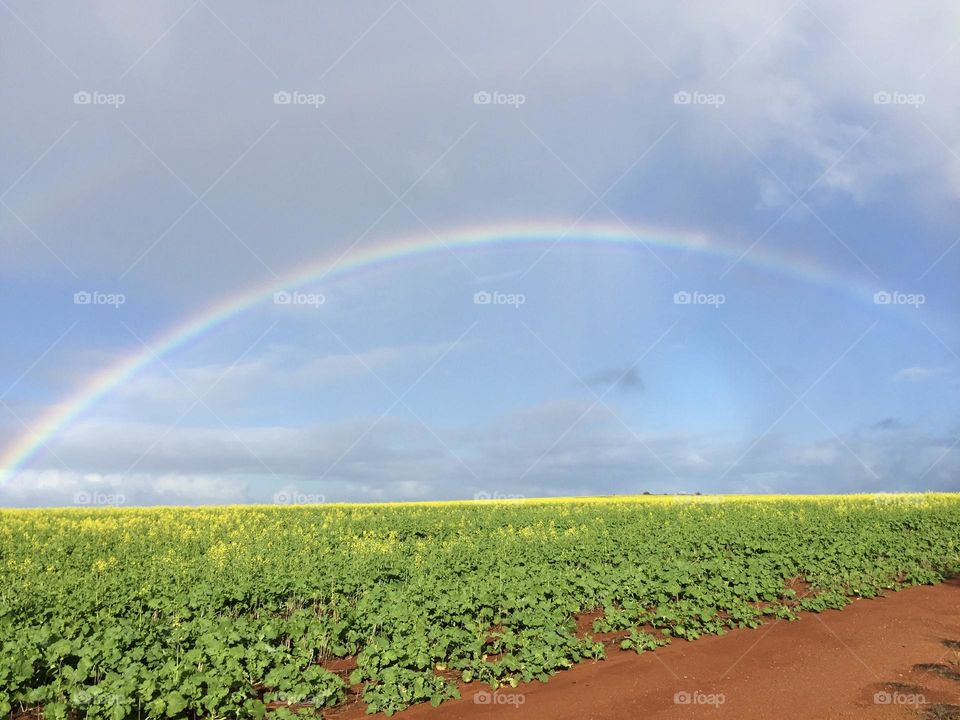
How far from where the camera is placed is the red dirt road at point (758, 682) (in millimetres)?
8289

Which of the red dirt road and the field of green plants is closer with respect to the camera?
the field of green plants

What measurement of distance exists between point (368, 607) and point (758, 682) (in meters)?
5.99

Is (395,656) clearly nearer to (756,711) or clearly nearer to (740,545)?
(756,711)

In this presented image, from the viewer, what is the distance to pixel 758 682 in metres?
9.41

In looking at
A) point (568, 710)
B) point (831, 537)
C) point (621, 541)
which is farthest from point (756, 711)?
point (831, 537)

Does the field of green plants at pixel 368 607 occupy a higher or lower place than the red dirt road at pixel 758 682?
higher

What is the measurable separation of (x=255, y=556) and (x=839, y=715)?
1371 centimetres

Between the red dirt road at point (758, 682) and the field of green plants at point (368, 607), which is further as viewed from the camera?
the red dirt road at point (758, 682)

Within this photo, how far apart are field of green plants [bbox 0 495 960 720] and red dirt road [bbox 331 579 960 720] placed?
41 centimetres

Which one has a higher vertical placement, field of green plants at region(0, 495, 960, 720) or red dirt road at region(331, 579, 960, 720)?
field of green plants at region(0, 495, 960, 720)

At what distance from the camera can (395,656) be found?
29.3 feet

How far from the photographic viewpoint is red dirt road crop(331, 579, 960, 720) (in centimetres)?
829

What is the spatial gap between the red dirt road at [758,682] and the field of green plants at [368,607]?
1.33ft

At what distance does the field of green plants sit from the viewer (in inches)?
305
